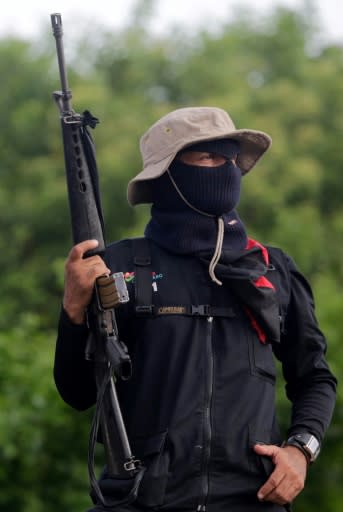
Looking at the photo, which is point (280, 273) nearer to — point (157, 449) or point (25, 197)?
point (157, 449)

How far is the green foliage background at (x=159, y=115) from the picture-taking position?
24734mm

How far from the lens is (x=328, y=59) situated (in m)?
36.8

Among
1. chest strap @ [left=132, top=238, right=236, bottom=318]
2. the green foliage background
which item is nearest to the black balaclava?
chest strap @ [left=132, top=238, right=236, bottom=318]

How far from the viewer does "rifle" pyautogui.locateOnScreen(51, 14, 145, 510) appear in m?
3.16

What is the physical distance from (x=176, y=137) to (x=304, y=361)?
818 mm

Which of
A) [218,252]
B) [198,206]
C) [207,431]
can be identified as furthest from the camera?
[198,206]

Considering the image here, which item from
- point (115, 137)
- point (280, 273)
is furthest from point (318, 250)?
point (280, 273)

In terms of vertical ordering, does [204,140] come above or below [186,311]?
above

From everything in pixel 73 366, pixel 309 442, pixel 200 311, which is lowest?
pixel 309 442

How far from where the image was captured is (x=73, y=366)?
130 inches

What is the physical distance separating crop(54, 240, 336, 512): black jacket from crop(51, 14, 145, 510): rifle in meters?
0.06

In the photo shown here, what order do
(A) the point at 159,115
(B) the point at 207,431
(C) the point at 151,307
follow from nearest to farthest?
1. (B) the point at 207,431
2. (C) the point at 151,307
3. (A) the point at 159,115

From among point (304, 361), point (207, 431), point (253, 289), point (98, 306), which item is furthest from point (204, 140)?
point (207, 431)

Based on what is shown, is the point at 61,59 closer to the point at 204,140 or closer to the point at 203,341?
the point at 204,140
